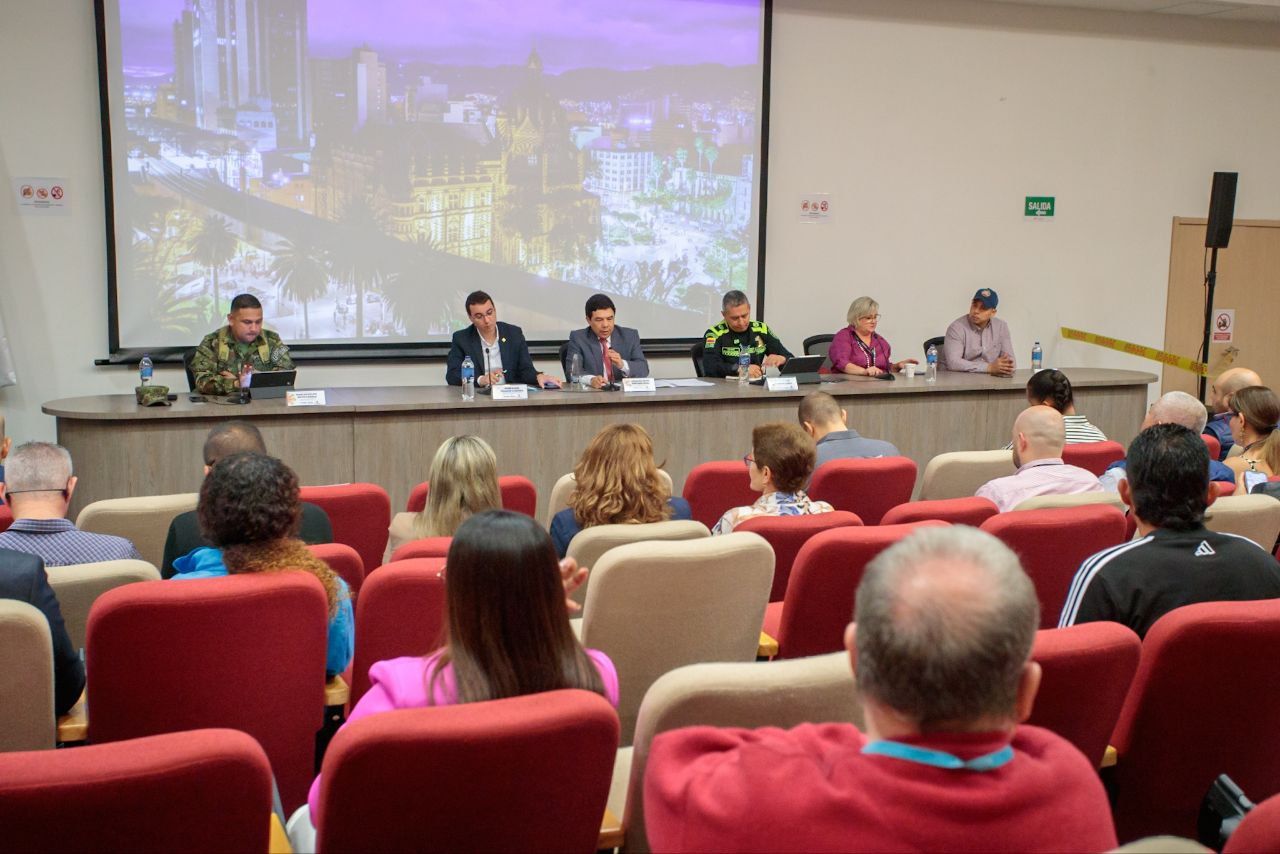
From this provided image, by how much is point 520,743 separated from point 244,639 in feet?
3.00

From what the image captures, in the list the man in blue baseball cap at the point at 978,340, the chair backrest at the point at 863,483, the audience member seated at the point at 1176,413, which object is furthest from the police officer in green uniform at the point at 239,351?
the man in blue baseball cap at the point at 978,340

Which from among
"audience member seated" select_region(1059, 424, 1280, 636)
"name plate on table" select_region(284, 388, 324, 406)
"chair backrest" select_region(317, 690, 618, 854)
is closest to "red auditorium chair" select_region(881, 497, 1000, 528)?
"audience member seated" select_region(1059, 424, 1280, 636)

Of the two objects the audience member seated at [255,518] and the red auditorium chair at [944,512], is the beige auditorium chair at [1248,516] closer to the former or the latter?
the red auditorium chair at [944,512]

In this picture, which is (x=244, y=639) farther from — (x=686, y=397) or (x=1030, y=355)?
(x=1030, y=355)

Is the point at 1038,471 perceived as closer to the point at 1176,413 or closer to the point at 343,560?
the point at 1176,413

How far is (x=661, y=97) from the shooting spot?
312 inches

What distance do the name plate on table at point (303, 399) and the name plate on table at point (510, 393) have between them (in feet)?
2.95

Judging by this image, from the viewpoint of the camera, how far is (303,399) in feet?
18.7

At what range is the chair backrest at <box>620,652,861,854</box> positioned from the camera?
5.44ft

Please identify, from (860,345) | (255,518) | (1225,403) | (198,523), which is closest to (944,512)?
(255,518)

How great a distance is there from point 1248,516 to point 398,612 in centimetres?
232

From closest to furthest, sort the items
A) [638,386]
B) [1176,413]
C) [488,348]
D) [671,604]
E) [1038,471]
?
[671,604], [1038,471], [1176,413], [638,386], [488,348]

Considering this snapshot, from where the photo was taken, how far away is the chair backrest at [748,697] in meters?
1.66

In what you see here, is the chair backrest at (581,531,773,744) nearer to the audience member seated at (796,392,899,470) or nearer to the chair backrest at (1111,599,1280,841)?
the chair backrest at (1111,599,1280,841)
